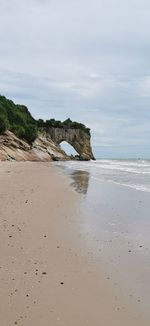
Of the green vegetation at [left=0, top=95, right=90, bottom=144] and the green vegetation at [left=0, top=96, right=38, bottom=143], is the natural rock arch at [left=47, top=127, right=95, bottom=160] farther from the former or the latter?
the green vegetation at [left=0, top=96, right=38, bottom=143]

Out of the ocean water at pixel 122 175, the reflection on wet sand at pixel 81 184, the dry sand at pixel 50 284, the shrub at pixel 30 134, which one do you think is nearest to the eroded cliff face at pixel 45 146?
the shrub at pixel 30 134

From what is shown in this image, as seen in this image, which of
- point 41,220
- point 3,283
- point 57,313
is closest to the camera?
point 57,313

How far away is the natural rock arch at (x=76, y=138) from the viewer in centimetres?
9894

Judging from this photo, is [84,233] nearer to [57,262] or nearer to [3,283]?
[57,262]

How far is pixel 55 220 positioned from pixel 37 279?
4.41 m

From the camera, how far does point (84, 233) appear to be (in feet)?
28.6

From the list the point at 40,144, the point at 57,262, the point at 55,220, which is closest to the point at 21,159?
the point at 40,144

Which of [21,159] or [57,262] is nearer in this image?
[57,262]

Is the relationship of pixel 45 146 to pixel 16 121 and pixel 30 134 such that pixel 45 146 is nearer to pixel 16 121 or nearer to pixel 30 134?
pixel 30 134

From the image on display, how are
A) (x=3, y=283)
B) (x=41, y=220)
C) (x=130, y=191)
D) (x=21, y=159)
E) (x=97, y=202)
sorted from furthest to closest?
(x=21, y=159)
(x=130, y=191)
(x=97, y=202)
(x=41, y=220)
(x=3, y=283)

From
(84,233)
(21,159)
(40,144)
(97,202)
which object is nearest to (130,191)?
(97,202)

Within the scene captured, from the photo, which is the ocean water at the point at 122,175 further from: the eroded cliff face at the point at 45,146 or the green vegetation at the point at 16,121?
the green vegetation at the point at 16,121

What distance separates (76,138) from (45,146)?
24965 millimetres

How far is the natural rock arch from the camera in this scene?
325 ft
